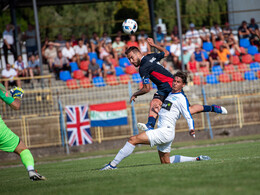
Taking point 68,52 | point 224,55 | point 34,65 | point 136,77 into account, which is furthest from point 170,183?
point 224,55

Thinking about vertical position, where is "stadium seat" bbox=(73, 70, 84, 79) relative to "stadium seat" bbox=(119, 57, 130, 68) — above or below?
below

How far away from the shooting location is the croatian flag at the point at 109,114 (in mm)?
18691

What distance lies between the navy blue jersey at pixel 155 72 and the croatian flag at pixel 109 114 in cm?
853

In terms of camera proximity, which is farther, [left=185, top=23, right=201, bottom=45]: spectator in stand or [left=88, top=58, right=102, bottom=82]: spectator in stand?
[left=185, top=23, right=201, bottom=45]: spectator in stand

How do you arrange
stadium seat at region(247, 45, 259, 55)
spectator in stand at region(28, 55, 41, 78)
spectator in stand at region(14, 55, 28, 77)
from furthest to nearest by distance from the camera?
stadium seat at region(247, 45, 259, 55), spectator in stand at region(28, 55, 41, 78), spectator in stand at region(14, 55, 28, 77)

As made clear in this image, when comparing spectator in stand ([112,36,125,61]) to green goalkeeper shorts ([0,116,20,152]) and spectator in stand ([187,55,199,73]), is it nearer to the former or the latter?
spectator in stand ([187,55,199,73])

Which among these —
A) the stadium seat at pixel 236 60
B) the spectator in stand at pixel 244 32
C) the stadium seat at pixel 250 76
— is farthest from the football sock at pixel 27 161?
the spectator in stand at pixel 244 32

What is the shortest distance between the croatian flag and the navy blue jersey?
853cm

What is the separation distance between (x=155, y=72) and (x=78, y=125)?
871 cm

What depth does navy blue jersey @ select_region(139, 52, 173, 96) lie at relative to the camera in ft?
32.8

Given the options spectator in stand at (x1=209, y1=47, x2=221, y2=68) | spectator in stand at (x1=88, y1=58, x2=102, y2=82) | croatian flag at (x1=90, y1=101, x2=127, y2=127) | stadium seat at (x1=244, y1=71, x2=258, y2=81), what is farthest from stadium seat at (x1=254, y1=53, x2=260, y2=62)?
croatian flag at (x1=90, y1=101, x2=127, y2=127)

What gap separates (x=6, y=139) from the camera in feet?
25.1

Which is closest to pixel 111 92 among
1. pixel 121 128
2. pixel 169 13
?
pixel 121 128

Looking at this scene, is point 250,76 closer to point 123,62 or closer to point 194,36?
point 194,36
